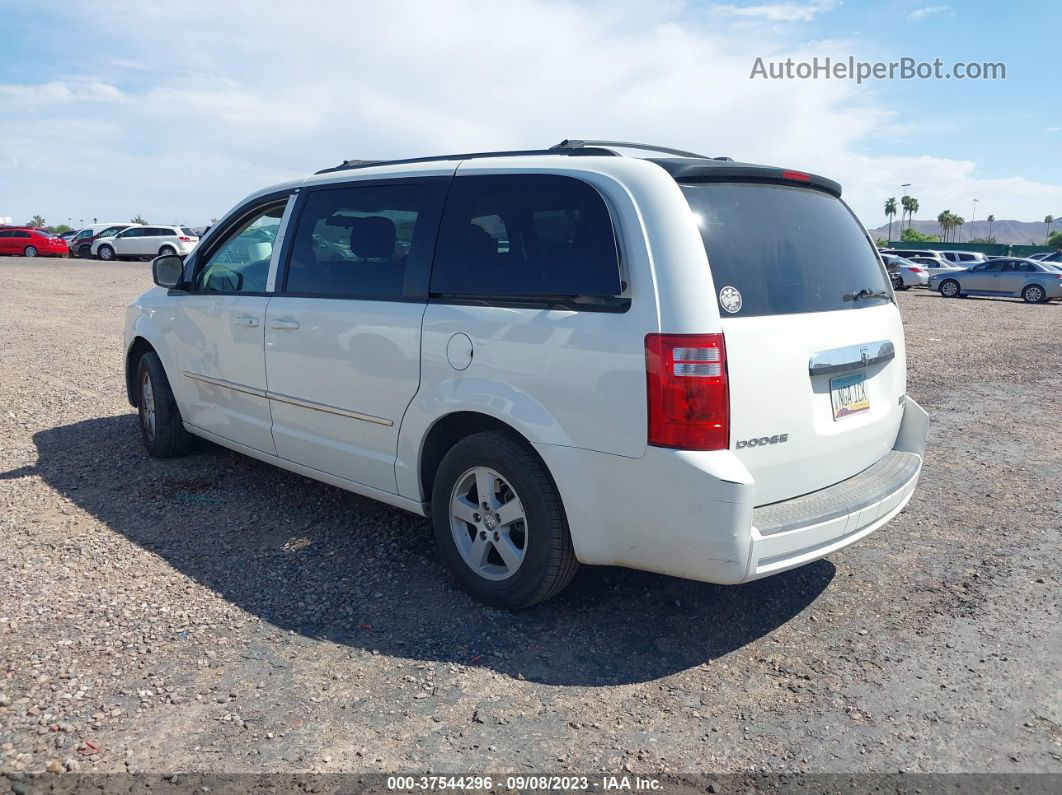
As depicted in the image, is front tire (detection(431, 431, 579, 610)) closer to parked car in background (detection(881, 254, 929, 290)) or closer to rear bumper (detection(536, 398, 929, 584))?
rear bumper (detection(536, 398, 929, 584))

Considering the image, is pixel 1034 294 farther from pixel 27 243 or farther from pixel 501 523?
pixel 27 243

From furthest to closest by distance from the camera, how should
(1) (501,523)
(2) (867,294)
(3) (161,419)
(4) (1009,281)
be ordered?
(4) (1009,281), (3) (161,419), (2) (867,294), (1) (501,523)

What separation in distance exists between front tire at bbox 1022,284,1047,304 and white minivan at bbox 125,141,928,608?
90.8ft

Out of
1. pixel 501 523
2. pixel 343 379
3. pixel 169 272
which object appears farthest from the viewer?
pixel 169 272

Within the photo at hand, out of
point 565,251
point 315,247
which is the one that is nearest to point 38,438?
point 315,247

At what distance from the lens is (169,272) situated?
5.78 m

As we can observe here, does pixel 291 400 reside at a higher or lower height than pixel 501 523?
higher

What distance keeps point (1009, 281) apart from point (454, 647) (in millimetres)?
30031

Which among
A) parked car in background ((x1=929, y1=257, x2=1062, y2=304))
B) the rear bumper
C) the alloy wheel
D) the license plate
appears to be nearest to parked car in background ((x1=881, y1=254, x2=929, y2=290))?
parked car in background ((x1=929, y1=257, x2=1062, y2=304))

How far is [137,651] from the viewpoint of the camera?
3.43 meters

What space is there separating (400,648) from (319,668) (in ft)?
1.13

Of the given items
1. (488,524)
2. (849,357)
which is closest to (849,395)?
(849,357)

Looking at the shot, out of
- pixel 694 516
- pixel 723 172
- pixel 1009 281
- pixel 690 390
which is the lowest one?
pixel 1009 281

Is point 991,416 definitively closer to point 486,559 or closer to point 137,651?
point 486,559
